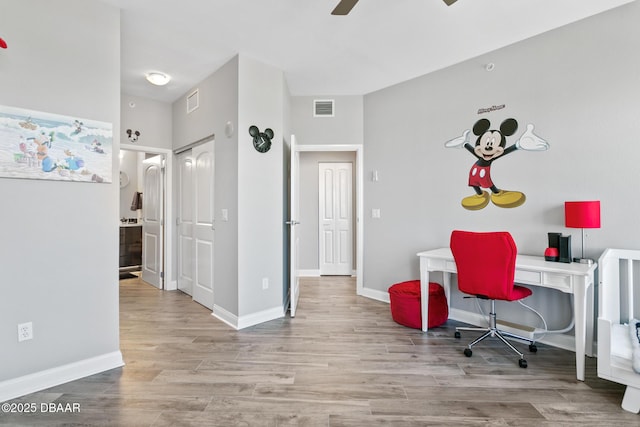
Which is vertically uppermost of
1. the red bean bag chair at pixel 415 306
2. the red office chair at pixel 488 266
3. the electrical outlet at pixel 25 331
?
the red office chair at pixel 488 266

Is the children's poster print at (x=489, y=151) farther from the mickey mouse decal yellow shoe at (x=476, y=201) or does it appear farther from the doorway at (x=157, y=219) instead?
the doorway at (x=157, y=219)

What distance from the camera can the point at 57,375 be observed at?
1953 mm

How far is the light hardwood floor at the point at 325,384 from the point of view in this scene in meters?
1.65

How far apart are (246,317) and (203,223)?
134 centimetres

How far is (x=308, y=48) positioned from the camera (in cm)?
287

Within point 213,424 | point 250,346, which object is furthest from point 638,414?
point 250,346

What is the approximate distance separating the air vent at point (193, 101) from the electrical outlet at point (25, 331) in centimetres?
271

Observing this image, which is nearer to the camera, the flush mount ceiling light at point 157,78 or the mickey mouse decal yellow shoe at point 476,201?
the mickey mouse decal yellow shoe at point 476,201

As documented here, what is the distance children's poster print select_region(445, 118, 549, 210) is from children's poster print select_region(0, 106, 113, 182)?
10.6 feet

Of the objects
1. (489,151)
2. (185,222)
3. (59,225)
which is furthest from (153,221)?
(489,151)

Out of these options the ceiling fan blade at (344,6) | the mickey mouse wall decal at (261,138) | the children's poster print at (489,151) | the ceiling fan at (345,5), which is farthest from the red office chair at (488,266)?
the mickey mouse wall decal at (261,138)

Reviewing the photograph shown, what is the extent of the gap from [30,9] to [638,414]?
440cm

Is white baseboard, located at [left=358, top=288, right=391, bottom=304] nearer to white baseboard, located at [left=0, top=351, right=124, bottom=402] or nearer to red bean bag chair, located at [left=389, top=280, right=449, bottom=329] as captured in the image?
red bean bag chair, located at [left=389, top=280, right=449, bottom=329]

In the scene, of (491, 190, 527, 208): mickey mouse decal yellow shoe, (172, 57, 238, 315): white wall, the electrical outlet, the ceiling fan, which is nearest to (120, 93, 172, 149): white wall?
(172, 57, 238, 315): white wall
